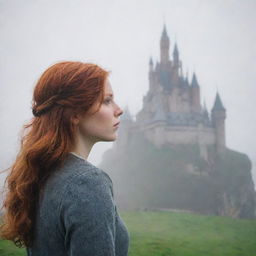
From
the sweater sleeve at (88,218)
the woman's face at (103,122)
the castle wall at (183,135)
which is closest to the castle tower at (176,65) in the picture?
the castle wall at (183,135)

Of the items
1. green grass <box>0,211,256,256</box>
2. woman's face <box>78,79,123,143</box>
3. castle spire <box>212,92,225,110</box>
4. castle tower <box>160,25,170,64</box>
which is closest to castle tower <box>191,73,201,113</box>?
castle spire <box>212,92,225,110</box>

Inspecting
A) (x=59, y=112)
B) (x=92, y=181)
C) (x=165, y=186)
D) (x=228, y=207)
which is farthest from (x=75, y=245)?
(x=228, y=207)

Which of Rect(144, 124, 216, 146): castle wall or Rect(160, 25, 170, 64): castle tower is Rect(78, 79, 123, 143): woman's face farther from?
Rect(160, 25, 170, 64): castle tower

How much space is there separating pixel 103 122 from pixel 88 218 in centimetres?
51

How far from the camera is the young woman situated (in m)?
1.10

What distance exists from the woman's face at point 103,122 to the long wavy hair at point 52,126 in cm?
5

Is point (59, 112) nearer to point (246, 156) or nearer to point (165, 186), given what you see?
point (165, 186)

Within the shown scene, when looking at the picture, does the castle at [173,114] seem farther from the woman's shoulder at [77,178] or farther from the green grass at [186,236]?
the woman's shoulder at [77,178]

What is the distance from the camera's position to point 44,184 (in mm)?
1343

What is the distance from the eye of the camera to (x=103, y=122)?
147 cm

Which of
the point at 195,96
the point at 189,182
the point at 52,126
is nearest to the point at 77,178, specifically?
the point at 52,126

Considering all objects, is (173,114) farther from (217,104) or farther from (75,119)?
(75,119)

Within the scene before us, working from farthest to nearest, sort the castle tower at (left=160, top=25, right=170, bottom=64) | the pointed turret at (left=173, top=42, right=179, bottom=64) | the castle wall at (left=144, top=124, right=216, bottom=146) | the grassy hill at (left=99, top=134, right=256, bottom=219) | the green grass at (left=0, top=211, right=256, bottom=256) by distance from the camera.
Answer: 1. the pointed turret at (left=173, top=42, right=179, bottom=64)
2. the castle tower at (left=160, top=25, right=170, bottom=64)
3. the castle wall at (left=144, top=124, right=216, bottom=146)
4. the grassy hill at (left=99, top=134, right=256, bottom=219)
5. the green grass at (left=0, top=211, right=256, bottom=256)

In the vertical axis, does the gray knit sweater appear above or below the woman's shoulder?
below
